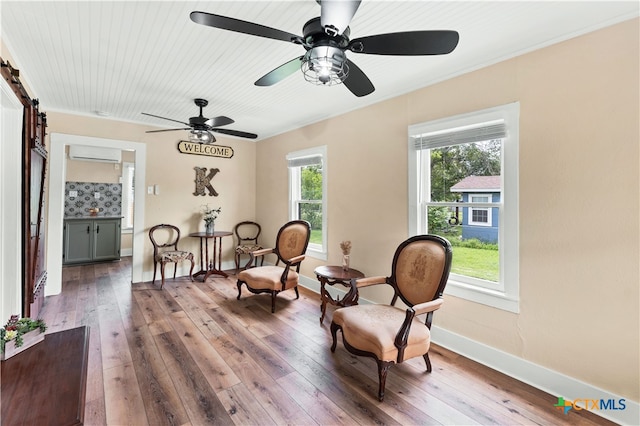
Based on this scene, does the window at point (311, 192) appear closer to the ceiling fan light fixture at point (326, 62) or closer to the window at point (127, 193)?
the ceiling fan light fixture at point (326, 62)

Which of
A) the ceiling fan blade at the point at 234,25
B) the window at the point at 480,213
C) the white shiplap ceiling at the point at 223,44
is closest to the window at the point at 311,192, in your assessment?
the white shiplap ceiling at the point at 223,44

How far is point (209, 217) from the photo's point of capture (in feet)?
16.1

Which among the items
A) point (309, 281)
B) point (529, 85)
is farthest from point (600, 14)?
point (309, 281)

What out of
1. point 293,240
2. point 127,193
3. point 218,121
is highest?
point 218,121

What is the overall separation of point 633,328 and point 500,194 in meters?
1.15

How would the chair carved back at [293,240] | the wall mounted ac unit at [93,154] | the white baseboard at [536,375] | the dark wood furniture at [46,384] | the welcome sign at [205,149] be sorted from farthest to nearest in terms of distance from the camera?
the wall mounted ac unit at [93,154] < the welcome sign at [205,149] < the chair carved back at [293,240] < the white baseboard at [536,375] < the dark wood furniture at [46,384]

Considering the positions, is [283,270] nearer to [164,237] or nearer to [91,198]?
[164,237]

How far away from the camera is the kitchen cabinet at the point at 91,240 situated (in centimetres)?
557

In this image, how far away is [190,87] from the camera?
9.89 feet

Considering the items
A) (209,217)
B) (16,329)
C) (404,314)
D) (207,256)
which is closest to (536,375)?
(404,314)

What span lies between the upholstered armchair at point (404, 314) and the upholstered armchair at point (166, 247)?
9.84 feet

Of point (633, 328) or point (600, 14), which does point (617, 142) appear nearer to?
point (600, 14)

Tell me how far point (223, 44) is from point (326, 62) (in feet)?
3.49

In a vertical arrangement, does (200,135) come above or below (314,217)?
above
